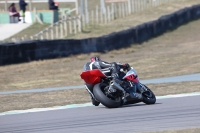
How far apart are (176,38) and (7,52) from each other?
12655 millimetres

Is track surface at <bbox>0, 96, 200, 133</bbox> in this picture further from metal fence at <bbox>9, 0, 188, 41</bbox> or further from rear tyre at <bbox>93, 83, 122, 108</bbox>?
metal fence at <bbox>9, 0, 188, 41</bbox>

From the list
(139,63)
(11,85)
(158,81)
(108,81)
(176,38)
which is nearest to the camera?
(108,81)

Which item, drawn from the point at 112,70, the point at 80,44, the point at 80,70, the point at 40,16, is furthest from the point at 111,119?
the point at 40,16

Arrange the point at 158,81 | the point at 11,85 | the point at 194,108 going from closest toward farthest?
the point at 194,108 → the point at 158,81 → the point at 11,85

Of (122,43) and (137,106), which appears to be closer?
(137,106)

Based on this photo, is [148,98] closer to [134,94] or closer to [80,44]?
[134,94]

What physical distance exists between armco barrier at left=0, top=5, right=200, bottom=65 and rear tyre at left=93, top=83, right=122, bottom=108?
9959mm

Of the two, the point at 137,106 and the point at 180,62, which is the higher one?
the point at 137,106

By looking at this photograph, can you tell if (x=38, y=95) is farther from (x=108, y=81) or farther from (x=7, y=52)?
(x=7, y=52)

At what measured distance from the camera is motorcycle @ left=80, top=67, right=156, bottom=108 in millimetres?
11273

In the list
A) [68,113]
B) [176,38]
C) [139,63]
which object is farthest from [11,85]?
[176,38]

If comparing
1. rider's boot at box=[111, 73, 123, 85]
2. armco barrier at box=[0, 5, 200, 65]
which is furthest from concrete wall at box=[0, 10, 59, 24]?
rider's boot at box=[111, 73, 123, 85]

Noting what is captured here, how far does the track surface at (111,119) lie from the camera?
357 inches

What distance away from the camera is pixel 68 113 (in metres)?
11.3
